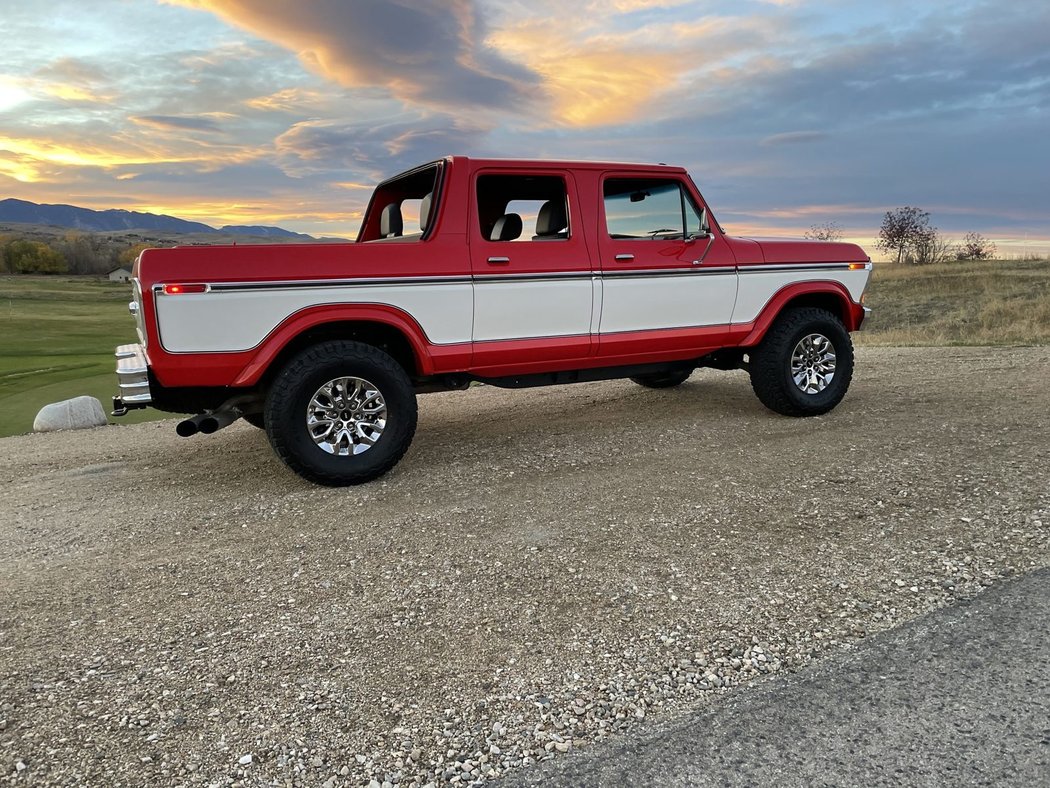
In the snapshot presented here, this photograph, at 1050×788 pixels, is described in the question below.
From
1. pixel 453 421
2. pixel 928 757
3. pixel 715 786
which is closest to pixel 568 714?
pixel 715 786

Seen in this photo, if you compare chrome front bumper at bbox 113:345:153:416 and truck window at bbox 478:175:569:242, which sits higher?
truck window at bbox 478:175:569:242

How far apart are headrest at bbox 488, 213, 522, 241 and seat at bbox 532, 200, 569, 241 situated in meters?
0.15

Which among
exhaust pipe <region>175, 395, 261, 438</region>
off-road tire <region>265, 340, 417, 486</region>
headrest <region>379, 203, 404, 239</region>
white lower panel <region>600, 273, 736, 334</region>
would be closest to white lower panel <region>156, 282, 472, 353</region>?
off-road tire <region>265, 340, 417, 486</region>

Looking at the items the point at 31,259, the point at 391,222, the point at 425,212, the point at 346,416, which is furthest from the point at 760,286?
the point at 31,259

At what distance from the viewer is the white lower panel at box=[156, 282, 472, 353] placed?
4516 millimetres

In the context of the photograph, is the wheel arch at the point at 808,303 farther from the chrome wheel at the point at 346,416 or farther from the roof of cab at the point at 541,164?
the chrome wheel at the point at 346,416

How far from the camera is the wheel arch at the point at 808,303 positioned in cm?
657

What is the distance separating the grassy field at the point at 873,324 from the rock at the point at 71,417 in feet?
4.03

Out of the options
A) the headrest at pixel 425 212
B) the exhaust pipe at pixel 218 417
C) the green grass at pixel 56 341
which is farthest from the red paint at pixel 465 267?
the green grass at pixel 56 341

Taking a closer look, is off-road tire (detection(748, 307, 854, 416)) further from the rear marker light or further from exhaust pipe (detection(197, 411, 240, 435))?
the rear marker light

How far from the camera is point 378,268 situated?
493 centimetres

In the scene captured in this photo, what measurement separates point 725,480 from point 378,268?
9.19ft

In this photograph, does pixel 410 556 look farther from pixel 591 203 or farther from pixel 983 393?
pixel 983 393

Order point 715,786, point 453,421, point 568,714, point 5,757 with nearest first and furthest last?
point 715,786 < point 5,757 < point 568,714 < point 453,421
